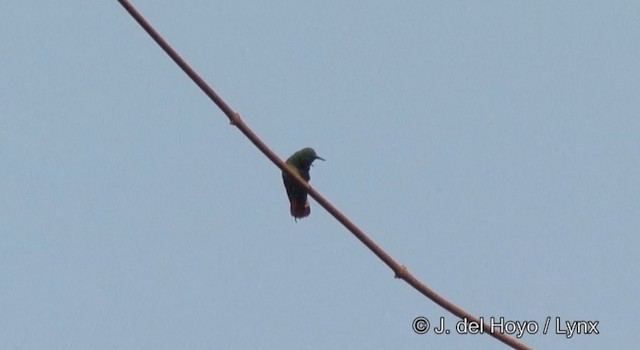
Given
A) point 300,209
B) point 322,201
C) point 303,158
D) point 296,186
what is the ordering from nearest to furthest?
point 322,201, point 296,186, point 300,209, point 303,158

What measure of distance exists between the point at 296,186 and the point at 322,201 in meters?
4.90

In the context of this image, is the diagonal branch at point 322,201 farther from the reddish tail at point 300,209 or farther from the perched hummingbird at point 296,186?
the reddish tail at point 300,209

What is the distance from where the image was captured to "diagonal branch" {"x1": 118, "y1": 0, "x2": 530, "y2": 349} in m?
3.12

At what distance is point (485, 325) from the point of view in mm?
3090

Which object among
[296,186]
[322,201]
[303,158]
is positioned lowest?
[322,201]

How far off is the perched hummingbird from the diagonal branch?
464cm

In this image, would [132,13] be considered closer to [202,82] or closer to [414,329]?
[202,82]

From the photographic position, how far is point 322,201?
3.50 m

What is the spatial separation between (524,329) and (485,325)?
109 inches

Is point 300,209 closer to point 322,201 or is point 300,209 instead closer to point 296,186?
point 296,186

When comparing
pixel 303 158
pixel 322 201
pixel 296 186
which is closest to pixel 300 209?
pixel 296 186

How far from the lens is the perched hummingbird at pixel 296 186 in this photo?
870 cm

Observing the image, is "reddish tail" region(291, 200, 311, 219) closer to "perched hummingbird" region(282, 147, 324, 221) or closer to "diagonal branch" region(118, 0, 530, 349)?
"perched hummingbird" region(282, 147, 324, 221)

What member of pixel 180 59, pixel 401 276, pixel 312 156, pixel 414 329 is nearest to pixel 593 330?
pixel 414 329
